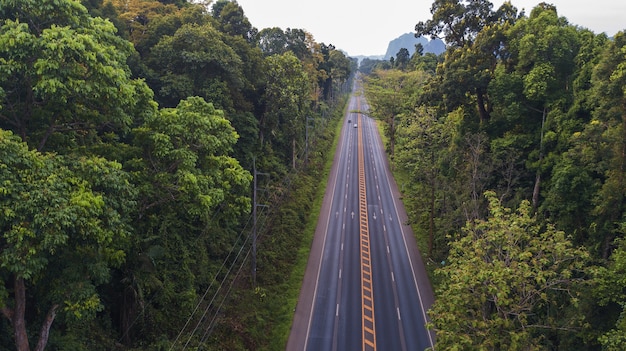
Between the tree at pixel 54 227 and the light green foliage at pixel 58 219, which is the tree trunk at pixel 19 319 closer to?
the tree at pixel 54 227

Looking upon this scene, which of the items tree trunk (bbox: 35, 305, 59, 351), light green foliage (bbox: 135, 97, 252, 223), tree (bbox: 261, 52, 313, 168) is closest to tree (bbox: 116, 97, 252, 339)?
light green foliage (bbox: 135, 97, 252, 223)

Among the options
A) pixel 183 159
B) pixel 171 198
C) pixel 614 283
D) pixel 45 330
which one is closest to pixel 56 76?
pixel 183 159

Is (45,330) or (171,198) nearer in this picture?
(45,330)

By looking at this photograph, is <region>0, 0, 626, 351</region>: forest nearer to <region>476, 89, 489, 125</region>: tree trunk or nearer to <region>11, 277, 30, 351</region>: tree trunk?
<region>11, 277, 30, 351</region>: tree trunk

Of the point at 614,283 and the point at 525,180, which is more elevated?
the point at 525,180

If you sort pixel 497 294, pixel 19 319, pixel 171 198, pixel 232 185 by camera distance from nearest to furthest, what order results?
pixel 19 319
pixel 497 294
pixel 171 198
pixel 232 185

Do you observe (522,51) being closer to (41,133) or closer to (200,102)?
(200,102)

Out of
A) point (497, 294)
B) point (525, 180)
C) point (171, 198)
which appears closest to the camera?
point (497, 294)

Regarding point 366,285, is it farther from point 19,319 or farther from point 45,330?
point 19,319
